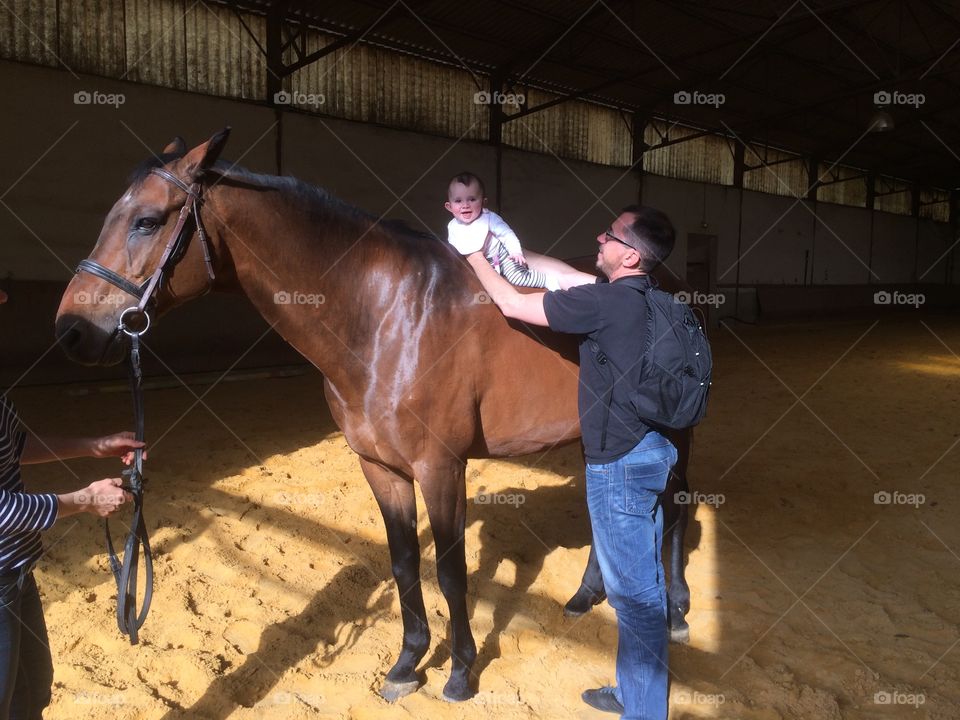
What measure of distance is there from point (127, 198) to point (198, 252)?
0.24 metres

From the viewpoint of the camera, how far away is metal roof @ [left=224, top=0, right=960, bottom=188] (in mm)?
9797

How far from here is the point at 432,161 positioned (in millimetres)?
11359

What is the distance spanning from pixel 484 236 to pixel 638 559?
Result: 1424 mm

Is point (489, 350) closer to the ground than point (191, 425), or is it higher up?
higher up

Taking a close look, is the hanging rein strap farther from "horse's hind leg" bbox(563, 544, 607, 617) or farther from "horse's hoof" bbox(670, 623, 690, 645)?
"horse's hoof" bbox(670, 623, 690, 645)

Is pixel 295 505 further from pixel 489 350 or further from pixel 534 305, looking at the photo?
pixel 534 305

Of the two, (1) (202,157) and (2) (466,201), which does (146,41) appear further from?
(1) (202,157)

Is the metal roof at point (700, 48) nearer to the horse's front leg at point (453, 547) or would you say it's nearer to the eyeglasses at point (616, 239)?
the eyeglasses at point (616, 239)

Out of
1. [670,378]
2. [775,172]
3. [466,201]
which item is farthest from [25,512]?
[775,172]

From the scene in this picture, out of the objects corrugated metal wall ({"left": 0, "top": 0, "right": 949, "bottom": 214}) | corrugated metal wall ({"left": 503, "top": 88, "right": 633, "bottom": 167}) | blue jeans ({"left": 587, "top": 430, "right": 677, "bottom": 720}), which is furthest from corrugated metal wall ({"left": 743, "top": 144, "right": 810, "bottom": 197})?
blue jeans ({"left": 587, "top": 430, "right": 677, "bottom": 720})

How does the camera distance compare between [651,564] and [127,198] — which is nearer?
[127,198]

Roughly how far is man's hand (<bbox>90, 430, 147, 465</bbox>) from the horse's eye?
593 millimetres

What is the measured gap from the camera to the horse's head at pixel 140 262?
1772 millimetres

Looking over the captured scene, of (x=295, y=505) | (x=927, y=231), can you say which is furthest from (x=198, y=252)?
(x=927, y=231)
